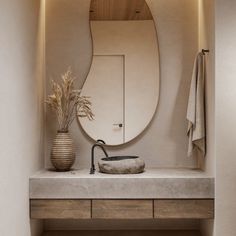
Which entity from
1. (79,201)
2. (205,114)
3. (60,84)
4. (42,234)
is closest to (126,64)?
(60,84)

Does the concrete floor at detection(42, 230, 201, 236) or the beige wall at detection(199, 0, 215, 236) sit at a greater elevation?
the beige wall at detection(199, 0, 215, 236)

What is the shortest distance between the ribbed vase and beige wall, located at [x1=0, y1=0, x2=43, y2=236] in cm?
14

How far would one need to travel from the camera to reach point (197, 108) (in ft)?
9.62

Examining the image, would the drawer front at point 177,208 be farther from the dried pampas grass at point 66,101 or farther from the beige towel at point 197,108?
the dried pampas grass at point 66,101

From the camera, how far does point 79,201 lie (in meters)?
2.67

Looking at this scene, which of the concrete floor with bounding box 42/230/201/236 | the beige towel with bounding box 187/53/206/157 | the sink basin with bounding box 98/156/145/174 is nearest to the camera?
the sink basin with bounding box 98/156/145/174

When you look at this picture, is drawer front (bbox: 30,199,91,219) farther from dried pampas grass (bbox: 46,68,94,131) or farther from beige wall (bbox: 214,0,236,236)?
beige wall (bbox: 214,0,236,236)

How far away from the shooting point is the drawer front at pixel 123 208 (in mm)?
2656

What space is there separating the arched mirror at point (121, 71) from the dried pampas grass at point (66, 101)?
6.0 inches

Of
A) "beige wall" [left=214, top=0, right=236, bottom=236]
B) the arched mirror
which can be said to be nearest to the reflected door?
the arched mirror

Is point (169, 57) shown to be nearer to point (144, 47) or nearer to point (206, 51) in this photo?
point (144, 47)

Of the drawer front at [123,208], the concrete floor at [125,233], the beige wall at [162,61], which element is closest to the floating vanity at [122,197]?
the drawer front at [123,208]

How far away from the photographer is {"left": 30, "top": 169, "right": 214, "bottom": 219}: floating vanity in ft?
8.71

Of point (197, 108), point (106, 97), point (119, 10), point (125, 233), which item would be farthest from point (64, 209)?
point (119, 10)
